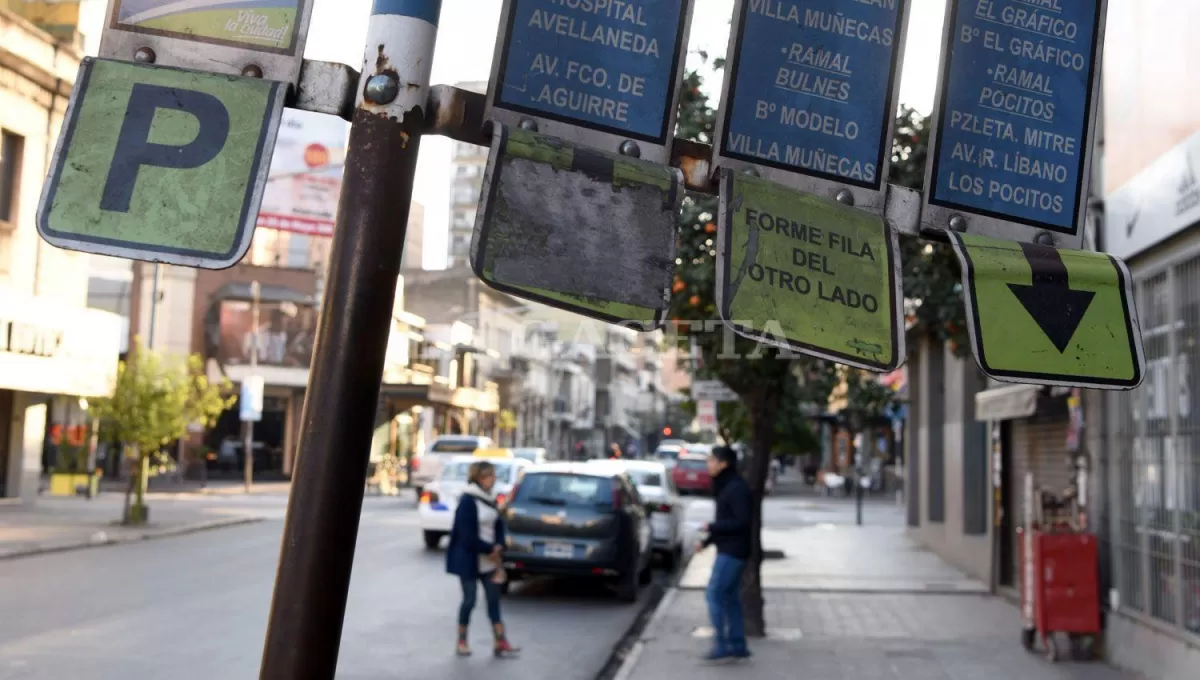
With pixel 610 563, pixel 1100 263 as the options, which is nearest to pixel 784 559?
pixel 610 563

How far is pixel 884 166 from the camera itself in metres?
4.05

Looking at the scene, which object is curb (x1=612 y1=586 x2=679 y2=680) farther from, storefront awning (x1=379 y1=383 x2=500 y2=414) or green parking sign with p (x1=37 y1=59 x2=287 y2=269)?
storefront awning (x1=379 y1=383 x2=500 y2=414)

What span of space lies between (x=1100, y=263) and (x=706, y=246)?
786 centimetres

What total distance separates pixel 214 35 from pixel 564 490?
12.1 meters

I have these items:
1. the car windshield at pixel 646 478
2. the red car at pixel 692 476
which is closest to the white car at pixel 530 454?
the red car at pixel 692 476

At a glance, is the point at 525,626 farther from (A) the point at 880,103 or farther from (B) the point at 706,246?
(A) the point at 880,103

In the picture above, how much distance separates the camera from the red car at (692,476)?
1748 inches

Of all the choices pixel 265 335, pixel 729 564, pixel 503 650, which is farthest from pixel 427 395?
pixel 729 564

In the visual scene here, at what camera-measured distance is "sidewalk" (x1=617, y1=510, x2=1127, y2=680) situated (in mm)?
9977

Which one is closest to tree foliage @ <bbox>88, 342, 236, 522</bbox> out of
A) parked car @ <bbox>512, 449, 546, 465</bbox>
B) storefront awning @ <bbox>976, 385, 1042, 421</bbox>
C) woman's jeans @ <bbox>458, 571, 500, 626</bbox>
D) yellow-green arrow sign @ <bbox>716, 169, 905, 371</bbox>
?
parked car @ <bbox>512, 449, 546, 465</bbox>

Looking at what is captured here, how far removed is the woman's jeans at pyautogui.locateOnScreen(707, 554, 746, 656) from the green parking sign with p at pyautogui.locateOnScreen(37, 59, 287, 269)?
25.6ft

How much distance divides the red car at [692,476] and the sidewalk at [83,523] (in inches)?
748

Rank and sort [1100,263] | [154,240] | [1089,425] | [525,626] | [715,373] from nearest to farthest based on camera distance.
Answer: [154,240] → [1100,263] → [1089,425] → [525,626] → [715,373]

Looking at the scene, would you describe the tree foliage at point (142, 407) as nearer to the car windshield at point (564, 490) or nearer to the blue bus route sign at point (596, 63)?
the car windshield at point (564, 490)
